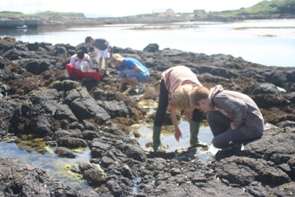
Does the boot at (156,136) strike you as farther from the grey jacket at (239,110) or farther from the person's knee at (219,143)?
the grey jacket at (239,110)

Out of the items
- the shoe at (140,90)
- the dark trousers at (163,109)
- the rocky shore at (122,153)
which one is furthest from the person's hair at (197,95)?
the shoe at (140,90)

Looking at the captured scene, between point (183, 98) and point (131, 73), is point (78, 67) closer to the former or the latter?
point (131, 73)

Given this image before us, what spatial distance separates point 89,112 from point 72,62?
16.7ft

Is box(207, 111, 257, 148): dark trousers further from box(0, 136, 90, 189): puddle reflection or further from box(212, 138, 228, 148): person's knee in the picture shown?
box(0, 136, 90, 189): puddle reflection

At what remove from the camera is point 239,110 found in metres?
6.77

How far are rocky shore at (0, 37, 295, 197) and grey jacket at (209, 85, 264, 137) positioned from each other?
0.99 feet

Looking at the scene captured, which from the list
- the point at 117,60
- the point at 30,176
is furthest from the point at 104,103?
the point at 30,176

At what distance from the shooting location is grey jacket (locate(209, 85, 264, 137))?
6762mm

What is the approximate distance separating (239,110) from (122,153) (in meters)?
2.66

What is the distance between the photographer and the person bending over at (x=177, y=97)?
698 centimetres

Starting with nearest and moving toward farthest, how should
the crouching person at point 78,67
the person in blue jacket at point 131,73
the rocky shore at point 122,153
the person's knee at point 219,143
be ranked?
the rocky shore at point 122,153 → the person's knee at point 219,143 → the person in blue jacket at point 131,73 → the crouching person at point 78,67

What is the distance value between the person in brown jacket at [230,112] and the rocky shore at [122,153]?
25cm

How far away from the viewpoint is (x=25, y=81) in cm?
1498

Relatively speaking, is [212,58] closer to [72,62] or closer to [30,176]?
[72,62]
